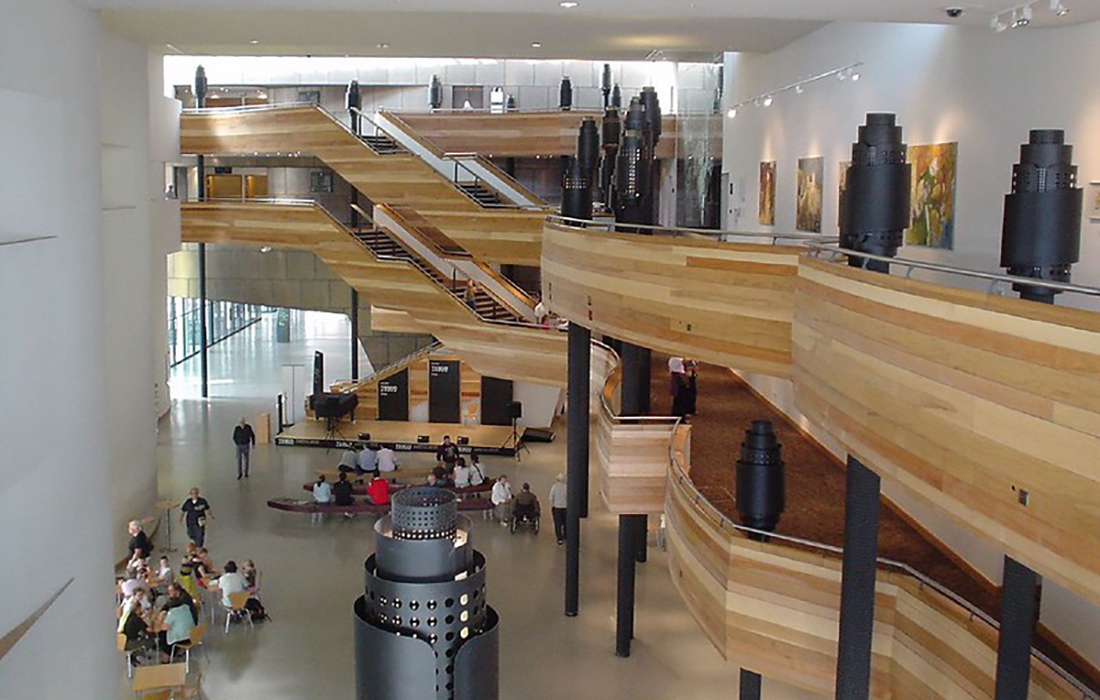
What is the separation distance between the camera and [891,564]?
10.2m

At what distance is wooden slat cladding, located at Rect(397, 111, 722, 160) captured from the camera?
103ft

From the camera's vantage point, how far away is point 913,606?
32.0ft

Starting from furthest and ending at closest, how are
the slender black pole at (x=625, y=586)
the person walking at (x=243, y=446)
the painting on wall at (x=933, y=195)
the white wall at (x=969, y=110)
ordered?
the person walking at (x=243, y=446) < the slender black pole at (x=625, y=586) < the painting on wall at (x=933, y=195) < the white wall at (x=969, y=110)

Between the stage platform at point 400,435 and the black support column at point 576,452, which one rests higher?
the black support column at point 576,452

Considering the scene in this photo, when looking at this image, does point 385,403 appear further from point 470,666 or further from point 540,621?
point 470,666

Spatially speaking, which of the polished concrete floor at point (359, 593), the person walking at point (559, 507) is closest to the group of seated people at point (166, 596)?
the polished concrete floor at point (359, 593)

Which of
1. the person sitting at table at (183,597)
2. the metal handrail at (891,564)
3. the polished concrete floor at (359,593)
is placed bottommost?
the polished concrete floor at (359,593)

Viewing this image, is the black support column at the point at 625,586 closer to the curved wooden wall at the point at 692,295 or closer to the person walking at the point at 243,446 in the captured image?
the curved wooden wall at the point at 692,295

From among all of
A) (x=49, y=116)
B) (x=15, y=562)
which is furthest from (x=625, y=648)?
(x=49, y=116)

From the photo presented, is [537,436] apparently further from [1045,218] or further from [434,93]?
[1045,218]

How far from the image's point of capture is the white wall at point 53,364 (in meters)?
9.59

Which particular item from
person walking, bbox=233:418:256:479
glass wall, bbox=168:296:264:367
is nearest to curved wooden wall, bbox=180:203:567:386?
person walking, bbox=233:418:256:479

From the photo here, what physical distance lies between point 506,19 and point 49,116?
10619mm

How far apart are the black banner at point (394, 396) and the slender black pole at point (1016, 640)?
22.1m
